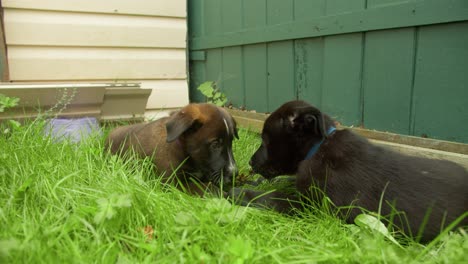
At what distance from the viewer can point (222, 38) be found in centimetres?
538

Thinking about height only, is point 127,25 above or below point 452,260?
above

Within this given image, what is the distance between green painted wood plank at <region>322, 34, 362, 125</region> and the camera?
11.7ft

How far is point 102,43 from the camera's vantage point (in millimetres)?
5215

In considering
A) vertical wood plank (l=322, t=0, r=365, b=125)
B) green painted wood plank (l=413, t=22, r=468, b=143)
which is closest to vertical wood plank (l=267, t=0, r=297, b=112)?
vertical wood plank (l=322, t=0, r=365, b=125)

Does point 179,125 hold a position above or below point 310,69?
below

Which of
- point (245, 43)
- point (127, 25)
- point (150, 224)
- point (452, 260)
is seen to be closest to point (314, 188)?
point (452, 260)

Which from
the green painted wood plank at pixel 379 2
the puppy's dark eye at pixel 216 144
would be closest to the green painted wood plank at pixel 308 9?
the green painted wood plank at pixel 379 2

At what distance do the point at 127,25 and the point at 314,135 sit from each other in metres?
3.80

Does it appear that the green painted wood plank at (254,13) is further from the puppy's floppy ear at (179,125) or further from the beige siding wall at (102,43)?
the puppy's floppy ear at (179,125)

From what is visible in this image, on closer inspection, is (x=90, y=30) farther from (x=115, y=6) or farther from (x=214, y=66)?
(x=214, y=66)

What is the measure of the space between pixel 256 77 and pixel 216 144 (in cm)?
226

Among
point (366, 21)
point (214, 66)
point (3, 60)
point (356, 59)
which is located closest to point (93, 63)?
point (3, 60)

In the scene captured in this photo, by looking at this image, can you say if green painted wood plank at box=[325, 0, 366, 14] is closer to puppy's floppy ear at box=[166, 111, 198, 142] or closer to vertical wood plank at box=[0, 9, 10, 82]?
puppy's floppy ear at box=[166, 111, 198, 142]

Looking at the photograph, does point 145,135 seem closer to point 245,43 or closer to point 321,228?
point 321,228
